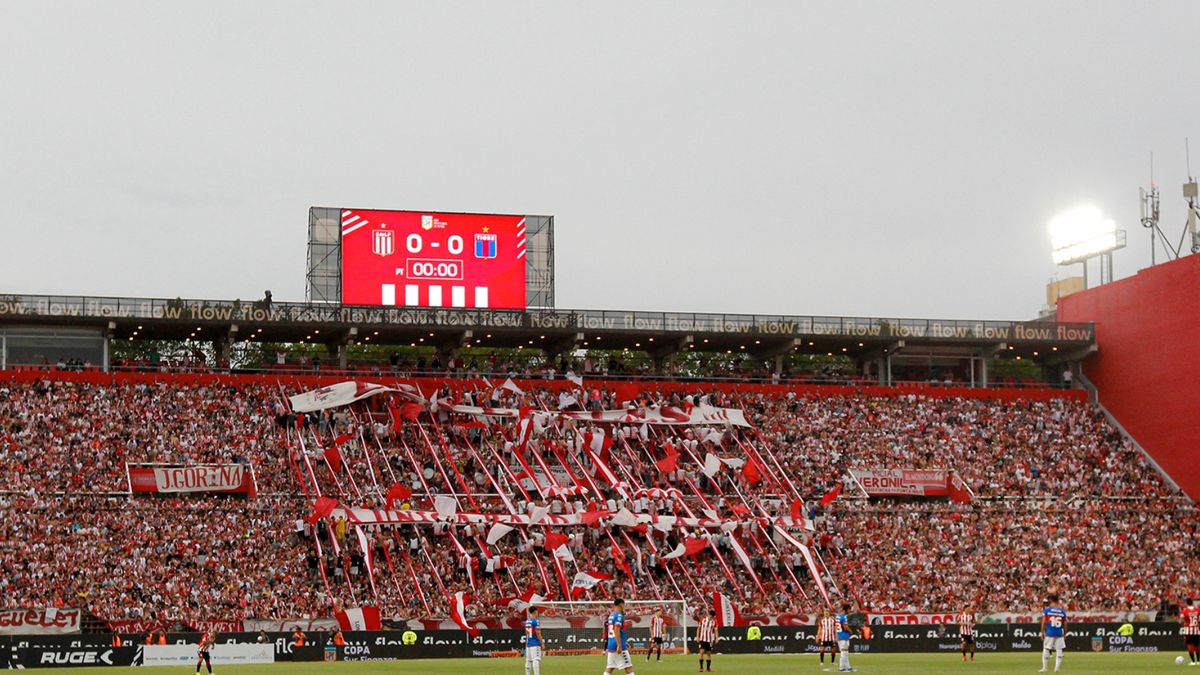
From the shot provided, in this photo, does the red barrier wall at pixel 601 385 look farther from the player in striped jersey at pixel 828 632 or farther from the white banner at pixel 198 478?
the player in striped jersey at pixel 828 632

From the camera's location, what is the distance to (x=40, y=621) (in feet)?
192

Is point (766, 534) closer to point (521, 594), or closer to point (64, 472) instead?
point (521, 594)

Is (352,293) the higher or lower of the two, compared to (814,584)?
higher

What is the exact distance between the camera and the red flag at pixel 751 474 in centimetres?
7519

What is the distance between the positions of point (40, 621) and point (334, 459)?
1666 centimetres

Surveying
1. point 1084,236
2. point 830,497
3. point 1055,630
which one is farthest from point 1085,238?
point 1055,630

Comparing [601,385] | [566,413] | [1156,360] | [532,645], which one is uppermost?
[1156,360]

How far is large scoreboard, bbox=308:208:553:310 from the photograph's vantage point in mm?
79750

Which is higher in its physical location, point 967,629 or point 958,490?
point 958,490

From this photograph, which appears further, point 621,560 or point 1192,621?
point 621,560

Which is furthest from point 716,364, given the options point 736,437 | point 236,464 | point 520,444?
point 236,464

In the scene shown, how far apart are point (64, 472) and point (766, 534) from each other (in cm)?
3145

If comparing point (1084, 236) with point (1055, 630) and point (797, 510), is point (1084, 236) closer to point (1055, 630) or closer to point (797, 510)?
point (797, 510)

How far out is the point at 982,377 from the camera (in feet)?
293
